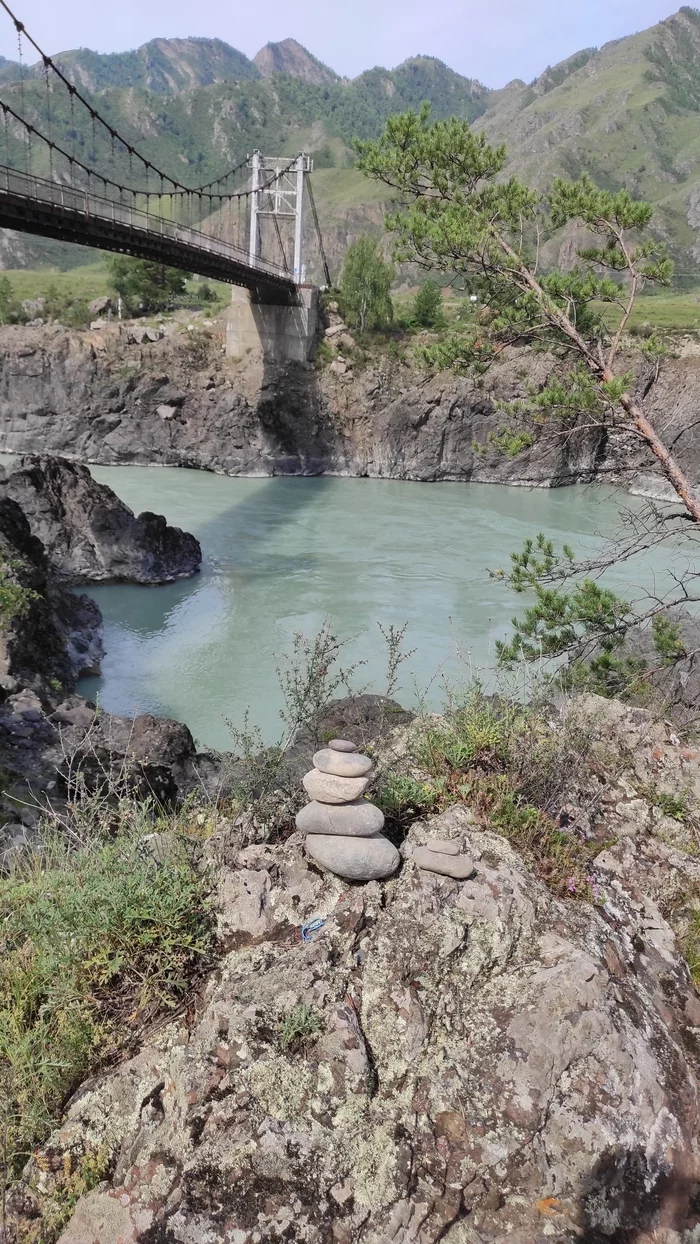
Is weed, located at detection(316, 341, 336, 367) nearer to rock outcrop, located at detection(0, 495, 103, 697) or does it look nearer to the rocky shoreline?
the rocky shoreline

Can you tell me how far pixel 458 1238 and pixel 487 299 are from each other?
5.40m

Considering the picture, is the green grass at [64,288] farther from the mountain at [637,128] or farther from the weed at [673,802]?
the weed at [673,802]

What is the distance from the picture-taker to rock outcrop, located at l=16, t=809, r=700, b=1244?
1.85 meters

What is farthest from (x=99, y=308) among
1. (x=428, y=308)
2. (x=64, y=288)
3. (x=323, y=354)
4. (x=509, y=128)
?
(x=509, y=128)

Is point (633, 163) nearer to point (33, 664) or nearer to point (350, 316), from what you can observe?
point (350, 316)

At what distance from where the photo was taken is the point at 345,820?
9.05ft

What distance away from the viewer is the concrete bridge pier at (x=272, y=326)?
27.2 metres

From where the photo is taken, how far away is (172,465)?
86.4 feet

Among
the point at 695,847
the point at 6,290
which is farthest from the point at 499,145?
the point at 6,290

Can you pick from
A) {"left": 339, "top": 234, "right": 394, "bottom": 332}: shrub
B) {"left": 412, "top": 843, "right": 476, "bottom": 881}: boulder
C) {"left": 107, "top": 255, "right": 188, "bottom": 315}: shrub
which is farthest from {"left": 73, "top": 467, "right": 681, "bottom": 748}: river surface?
{"left": 107, "top": 255, "right": 188, "bottom": 315}: shrub

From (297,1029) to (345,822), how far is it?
2.49 feet

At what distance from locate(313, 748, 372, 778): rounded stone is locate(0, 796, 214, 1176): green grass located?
0.61 metres

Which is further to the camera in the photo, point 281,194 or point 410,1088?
point 281,194

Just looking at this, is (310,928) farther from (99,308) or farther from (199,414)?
(99,308)
